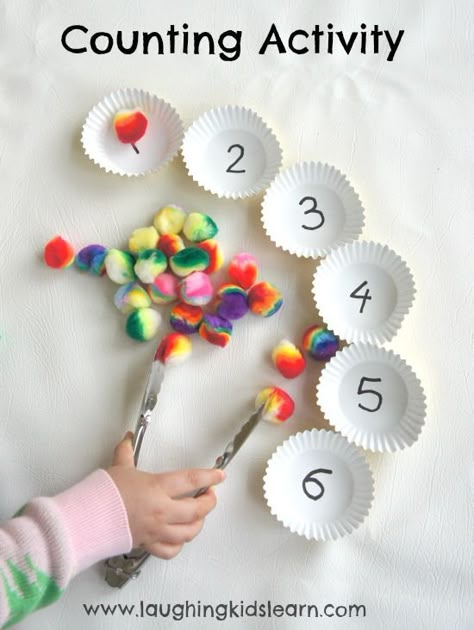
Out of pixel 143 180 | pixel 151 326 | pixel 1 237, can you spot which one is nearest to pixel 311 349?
pixel 151 326

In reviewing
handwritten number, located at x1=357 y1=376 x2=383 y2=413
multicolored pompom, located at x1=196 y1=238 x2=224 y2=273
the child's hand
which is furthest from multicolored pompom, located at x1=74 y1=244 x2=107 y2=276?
handwritten number, located at x1=357 y1=376 x2=383 y2=413

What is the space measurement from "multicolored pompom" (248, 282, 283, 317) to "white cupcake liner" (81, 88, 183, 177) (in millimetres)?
192

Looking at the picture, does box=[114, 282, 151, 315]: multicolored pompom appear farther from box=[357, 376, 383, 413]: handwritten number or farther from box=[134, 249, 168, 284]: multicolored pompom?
box=[357, 376, 383, 413]: handwritten number

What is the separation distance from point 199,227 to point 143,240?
0.07 metres

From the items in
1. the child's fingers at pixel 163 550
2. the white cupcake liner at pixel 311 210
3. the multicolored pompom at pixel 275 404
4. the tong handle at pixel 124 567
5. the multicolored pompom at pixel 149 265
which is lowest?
the tong handle at pixel 124 567

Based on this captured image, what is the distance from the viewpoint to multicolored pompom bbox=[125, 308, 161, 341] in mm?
742

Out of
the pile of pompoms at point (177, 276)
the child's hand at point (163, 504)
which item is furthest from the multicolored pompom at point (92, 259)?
the child's hand at point (163, 504)

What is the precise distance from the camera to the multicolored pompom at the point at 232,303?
741 mm

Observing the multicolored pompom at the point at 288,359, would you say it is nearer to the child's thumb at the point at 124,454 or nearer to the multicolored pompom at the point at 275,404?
the multicolored pompom at the point at 275,404

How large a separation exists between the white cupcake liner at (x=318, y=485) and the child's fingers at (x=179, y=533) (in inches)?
3.2

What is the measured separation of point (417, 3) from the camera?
0.82 m

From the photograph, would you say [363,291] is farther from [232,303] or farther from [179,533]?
[179,533]

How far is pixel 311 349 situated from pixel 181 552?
0.26m

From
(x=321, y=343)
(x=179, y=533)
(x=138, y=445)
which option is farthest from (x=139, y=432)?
(x=321, y=343)
